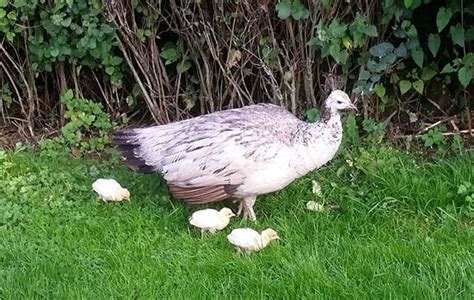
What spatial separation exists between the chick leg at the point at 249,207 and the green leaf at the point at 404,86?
1314 mm

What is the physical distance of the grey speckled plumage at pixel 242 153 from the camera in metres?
4.07

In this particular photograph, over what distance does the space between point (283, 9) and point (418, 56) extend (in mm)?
822

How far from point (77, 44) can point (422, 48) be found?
2093 mm

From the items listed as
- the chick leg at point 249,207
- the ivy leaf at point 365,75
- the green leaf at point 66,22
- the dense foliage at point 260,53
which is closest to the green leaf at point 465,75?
the dense foliage at point 260,53

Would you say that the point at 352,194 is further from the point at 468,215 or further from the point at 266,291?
the point at 266,291

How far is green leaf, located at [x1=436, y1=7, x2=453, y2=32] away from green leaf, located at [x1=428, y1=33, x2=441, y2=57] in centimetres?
18

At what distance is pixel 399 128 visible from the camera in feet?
17.4

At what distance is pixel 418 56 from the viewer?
4.82 metres

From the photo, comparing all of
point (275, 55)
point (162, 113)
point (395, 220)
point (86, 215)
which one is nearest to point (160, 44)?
point (162, 113)

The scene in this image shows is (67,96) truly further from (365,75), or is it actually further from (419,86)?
(419,86)

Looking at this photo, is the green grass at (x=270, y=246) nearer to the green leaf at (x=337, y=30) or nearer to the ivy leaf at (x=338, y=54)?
the ivy leaf at (x=338, y=54)

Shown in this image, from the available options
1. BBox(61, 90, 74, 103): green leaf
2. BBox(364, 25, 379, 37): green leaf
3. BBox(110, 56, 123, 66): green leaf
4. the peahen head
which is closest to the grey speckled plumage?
the peahen head

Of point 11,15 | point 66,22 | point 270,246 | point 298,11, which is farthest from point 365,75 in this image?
point 11,15

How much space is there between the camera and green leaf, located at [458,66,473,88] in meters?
4.69
